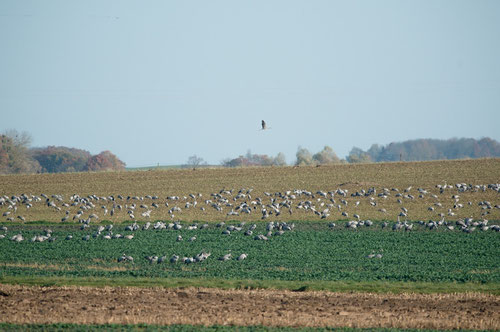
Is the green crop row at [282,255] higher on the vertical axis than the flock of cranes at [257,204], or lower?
lower

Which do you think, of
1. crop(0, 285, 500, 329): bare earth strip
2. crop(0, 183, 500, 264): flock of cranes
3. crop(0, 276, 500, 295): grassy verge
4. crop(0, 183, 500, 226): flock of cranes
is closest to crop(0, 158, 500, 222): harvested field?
crop(0, 183, 500, 226): flock of cranes

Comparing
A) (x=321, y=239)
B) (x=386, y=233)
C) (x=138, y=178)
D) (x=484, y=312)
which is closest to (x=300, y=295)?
(x=484, y=312)

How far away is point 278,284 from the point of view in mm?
22828

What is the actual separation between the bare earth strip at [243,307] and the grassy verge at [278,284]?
0.55 m

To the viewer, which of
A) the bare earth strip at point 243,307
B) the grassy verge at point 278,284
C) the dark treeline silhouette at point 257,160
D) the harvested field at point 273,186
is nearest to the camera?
the bare earth strip at point 243,307

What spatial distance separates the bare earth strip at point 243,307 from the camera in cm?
1761

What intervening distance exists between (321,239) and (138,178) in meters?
38.1

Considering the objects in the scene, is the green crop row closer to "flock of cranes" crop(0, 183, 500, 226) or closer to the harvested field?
"flock of cranes" crop(0, 183, 500, 226)

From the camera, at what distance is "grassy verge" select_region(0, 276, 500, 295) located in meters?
21.8

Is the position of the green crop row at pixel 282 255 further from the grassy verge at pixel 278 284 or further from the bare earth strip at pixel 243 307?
the bare earth strip at pixel 243 307

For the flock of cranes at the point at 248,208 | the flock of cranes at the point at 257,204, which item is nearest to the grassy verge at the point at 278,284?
the flock of cranes at the point at 248,208

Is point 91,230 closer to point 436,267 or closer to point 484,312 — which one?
point 436,267

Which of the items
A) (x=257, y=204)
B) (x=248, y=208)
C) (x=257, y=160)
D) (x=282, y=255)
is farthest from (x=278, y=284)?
(x=257, y=160)

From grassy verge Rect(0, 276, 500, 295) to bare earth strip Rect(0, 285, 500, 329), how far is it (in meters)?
0.55
